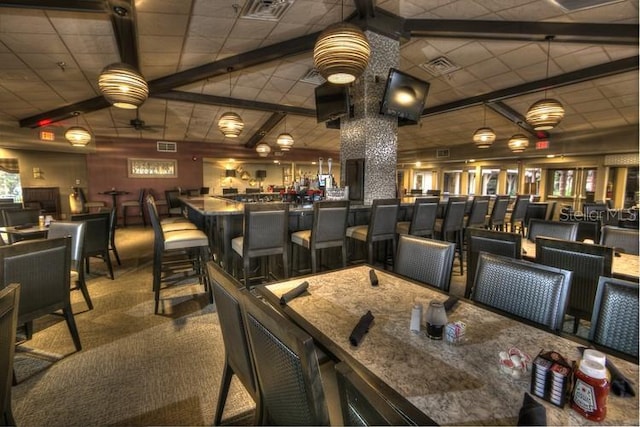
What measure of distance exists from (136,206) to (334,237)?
352 inches

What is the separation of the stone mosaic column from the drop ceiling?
304 mm

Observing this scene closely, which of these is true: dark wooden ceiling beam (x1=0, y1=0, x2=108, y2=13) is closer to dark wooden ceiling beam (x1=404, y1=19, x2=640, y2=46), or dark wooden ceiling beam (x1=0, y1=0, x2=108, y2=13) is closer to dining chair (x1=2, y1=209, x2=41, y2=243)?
dining chair (x1=2, y1=209, x2=41, y2=243)

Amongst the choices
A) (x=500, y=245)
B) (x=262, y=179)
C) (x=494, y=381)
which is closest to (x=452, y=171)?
(x=262, y=179)

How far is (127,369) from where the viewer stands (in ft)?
6.88

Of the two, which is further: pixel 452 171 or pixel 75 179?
pixel 452 171

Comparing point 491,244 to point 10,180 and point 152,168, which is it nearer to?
point 152,168

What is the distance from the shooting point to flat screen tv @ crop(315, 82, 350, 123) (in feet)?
13.6

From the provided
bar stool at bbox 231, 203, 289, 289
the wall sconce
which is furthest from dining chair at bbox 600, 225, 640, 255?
the wall sconce

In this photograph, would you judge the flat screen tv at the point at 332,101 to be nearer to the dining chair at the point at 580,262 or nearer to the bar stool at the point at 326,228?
the bar stool at the point at 326,228

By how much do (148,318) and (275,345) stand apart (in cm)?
269

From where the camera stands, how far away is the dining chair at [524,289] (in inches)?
48.2

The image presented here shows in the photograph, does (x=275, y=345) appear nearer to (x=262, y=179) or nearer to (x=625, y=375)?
(x=625, y=375)

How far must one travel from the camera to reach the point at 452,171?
10.8 meters

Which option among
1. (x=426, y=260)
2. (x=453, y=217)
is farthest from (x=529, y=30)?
(x=426, y=260)
